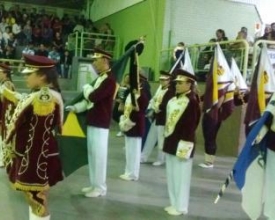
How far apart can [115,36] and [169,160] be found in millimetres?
10728

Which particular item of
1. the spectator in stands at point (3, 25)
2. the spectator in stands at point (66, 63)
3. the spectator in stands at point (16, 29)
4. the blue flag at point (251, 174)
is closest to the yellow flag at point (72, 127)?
the blue flag at point (251, 174)

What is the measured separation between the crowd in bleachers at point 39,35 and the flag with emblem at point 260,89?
9284 millimetres

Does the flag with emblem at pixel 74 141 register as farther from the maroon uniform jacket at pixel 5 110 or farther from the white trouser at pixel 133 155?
the white trouser at pixel 133 155

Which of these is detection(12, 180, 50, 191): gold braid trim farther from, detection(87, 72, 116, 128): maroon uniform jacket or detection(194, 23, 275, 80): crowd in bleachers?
detection(194, 23, 275, 80): crowd in bleachers

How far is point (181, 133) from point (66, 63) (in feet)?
33.4

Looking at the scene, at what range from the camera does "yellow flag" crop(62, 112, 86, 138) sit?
4.67 metres

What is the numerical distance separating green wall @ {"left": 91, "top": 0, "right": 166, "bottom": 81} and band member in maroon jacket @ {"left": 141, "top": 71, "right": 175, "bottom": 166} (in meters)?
4.70

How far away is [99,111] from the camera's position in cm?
451

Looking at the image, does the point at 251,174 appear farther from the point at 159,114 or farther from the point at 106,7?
the point at 106,7

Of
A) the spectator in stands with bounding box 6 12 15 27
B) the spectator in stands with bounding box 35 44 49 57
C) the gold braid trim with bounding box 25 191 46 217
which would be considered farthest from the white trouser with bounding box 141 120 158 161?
the spectator in stands with bounding box 6 12 15 27

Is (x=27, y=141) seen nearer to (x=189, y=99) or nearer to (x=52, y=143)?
(x=52, y=143)

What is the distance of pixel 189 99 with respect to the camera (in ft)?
13.3

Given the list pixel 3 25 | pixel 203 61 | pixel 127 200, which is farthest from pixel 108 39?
pixel 127 200

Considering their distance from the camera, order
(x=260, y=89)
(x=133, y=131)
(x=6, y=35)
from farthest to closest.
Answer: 1. (x=6, y=35)
2. (x=133, y=131)
3. (x=260, y=89)
